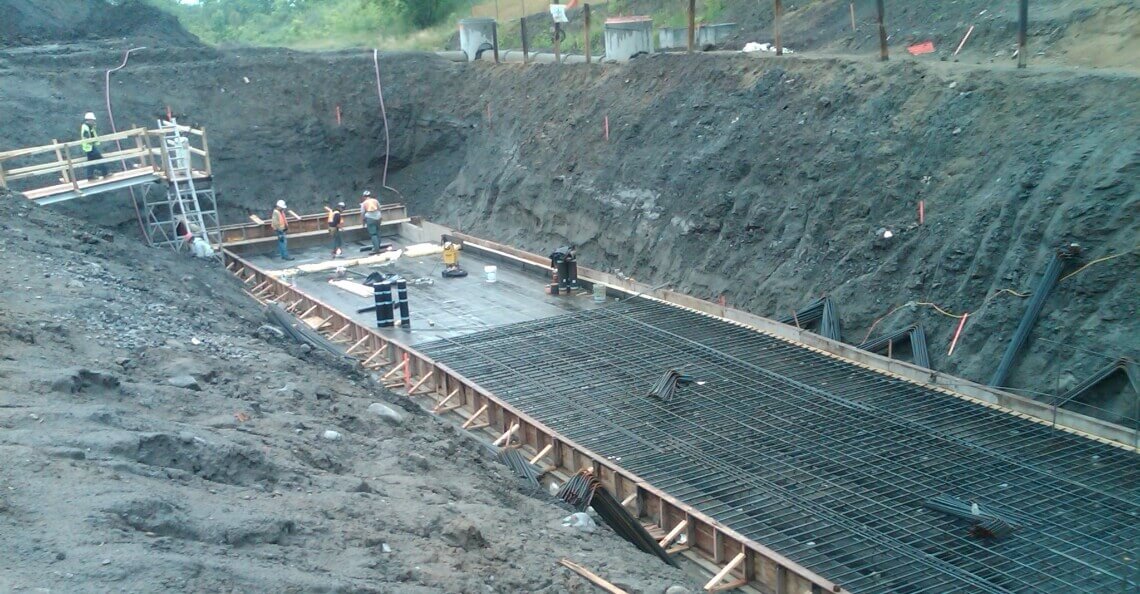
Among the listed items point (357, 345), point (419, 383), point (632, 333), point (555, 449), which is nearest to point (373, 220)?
point (357, 345)

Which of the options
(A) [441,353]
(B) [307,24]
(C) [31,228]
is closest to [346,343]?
(A) [441,353]

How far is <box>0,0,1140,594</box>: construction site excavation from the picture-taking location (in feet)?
24.7

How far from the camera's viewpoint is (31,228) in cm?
1425

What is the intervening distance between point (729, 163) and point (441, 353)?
6152 mm

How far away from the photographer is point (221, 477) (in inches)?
294

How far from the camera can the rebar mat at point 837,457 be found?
29.2 ft

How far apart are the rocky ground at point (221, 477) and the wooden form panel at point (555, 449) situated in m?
0.54

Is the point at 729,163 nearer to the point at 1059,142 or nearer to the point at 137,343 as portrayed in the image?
the point at 1059,142

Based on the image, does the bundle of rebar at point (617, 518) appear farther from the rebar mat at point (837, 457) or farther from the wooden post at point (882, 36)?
the wooden post at point (882, 36)

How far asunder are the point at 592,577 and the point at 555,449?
4055 mm

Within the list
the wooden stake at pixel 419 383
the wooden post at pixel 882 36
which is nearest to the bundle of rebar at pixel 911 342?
the wooden post at pixel 882 36

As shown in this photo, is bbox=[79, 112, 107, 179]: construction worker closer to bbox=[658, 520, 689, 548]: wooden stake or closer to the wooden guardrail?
the wooden guardrail

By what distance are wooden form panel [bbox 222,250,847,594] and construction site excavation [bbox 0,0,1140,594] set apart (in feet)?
0.18

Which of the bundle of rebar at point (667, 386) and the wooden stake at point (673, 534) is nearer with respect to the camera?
the wooden stake at point (673, 534)
